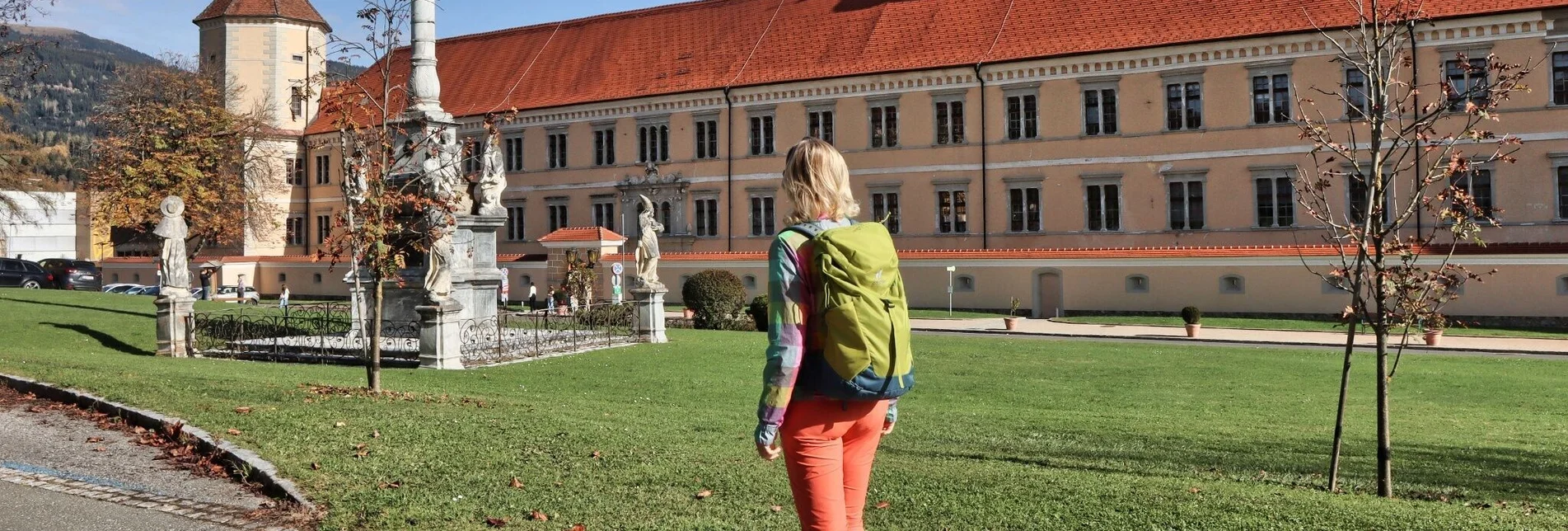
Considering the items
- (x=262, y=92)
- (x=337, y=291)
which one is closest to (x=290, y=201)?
(x=262, y=92)

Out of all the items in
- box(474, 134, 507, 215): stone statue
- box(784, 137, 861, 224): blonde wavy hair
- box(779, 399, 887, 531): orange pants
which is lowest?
box(779, 399, 887, 531): orange pants

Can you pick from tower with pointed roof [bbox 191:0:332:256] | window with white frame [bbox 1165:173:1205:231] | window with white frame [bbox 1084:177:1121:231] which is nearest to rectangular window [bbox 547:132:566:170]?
tower with pointed roof [bbox 191:0:332:256]

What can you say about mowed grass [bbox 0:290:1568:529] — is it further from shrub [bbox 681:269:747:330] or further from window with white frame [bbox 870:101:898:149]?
window with white frame [bbox 870:101:898:149]

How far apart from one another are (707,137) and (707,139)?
0.07 m

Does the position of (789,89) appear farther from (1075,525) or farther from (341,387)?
(1075,525)

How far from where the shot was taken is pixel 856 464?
4816 millimetres

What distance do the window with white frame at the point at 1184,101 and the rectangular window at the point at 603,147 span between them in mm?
24720

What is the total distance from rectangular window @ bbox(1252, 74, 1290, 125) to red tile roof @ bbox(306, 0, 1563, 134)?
5.36 ft

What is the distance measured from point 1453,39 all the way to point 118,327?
38.3 metres

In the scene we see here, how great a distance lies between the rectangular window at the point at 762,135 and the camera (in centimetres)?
4931

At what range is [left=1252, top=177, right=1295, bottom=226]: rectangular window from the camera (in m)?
39.2

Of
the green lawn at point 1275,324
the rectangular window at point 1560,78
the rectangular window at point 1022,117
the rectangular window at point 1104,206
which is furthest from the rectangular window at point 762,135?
the rectangular window at point 1560,78

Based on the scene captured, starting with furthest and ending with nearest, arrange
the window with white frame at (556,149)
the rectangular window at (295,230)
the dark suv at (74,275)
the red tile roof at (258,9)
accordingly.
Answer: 1. the rectangular window at (295,230)
2. the red tile roof at (258,9)
3. the dark suv at (74,275)
4. the window with white frame at (556,149)

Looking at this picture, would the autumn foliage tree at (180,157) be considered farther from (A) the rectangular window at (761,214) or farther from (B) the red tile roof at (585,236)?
(A) the rectangular window at (761,214)
